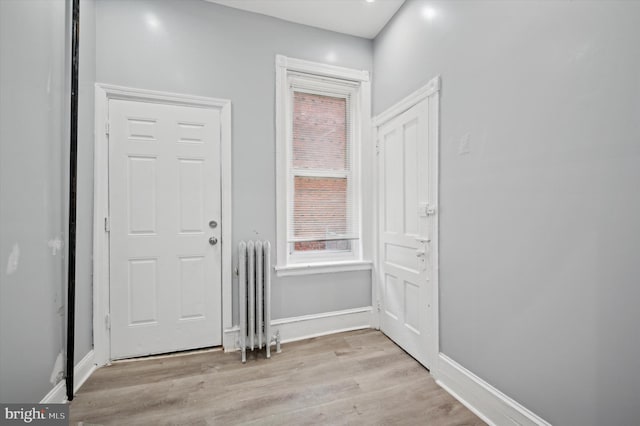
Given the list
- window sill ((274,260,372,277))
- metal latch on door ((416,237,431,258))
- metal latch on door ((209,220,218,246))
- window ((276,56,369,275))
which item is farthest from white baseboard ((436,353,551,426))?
metal latch on door ((209,220,218,246))

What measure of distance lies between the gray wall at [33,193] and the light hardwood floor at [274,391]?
1.22ft

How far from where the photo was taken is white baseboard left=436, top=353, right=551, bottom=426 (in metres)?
1.43

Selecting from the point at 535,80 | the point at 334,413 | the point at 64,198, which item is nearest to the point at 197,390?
the point at 334,413

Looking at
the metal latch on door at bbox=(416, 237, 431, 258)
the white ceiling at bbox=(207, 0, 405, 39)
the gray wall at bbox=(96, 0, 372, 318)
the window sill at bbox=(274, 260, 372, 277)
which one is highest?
the white ceiling at bbox=(207, 0, 405, 39)

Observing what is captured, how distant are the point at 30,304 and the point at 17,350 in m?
0.22

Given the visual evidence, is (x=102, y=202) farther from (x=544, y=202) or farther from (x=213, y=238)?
(x=544, y=202)

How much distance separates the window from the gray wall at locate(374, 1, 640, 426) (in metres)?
1.08

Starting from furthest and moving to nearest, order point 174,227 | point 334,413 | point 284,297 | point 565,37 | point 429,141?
point 284,297, point 174,227, point 429,141, point 334,413, point 565,37

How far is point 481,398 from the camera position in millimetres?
1635

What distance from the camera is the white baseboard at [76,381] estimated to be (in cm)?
160

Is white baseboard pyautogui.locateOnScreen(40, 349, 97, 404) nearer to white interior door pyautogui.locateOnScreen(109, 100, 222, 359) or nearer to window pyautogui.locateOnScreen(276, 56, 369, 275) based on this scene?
white interior door pyautogui.locateOnScreen(109, 100, 222, 359)

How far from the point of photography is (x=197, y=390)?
1880 millimetres

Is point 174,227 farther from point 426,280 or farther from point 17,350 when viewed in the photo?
point 426,280


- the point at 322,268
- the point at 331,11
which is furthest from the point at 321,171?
the point at 331,11
